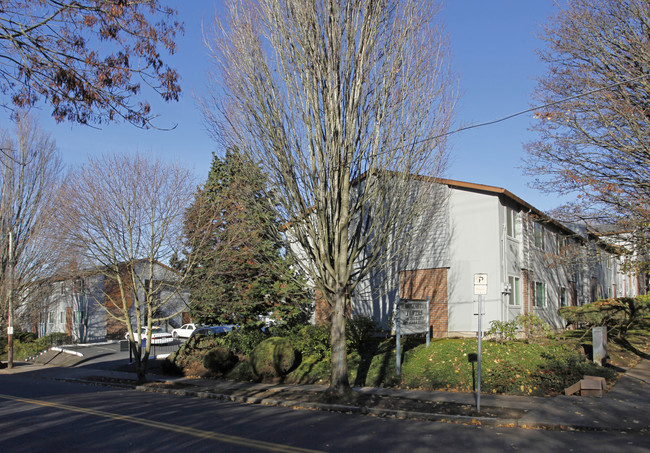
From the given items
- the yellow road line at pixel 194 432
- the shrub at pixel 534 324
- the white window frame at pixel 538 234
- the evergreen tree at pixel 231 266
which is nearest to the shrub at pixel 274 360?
the evergreen tree at pixel 231 266

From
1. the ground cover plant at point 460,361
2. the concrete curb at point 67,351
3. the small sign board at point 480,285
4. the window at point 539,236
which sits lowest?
the concrete curb at point 67,351

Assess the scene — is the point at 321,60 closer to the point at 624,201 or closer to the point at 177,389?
the point at 624,201

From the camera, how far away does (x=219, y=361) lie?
19391 mm

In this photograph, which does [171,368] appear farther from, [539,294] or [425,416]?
[539,294]

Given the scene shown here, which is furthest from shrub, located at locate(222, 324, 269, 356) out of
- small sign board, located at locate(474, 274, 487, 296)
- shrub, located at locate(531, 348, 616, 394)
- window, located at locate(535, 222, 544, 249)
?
window, located at locate(535, 222, 544, 249)

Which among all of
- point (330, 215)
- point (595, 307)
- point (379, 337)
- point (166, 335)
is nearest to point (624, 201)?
point (595, 307)

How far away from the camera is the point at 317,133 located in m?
12.9

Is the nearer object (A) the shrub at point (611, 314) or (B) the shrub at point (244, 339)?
(A) the shrub at point (611, 314)

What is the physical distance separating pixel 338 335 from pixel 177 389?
6953 millimetres

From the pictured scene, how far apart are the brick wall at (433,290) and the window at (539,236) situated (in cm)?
627

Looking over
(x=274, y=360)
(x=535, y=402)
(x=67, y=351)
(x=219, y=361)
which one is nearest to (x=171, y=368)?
(x=219, y=361)

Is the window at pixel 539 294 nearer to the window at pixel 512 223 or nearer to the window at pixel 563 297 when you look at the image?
the window at pixel 563 297

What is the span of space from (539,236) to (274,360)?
50.4ft

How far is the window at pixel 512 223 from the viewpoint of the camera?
22.2 metres
